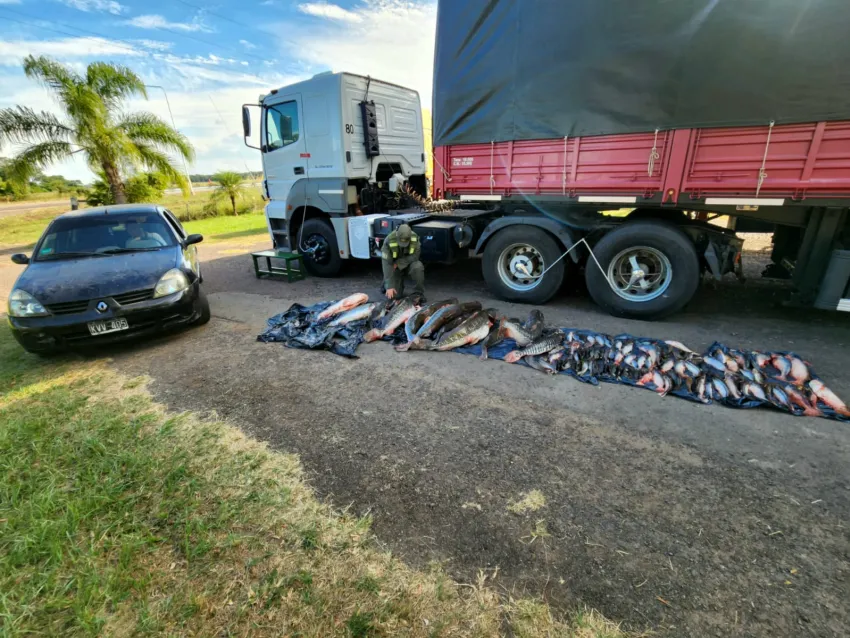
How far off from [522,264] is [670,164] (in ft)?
6.89

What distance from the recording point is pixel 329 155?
6.95 meters

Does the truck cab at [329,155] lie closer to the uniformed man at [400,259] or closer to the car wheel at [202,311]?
the uniformed man at [400,259]

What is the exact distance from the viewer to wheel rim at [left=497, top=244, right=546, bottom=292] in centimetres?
577

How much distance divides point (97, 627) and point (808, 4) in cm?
660

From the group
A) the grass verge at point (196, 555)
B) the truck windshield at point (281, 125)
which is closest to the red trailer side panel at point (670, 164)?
the truck windshield at point (281, 125)

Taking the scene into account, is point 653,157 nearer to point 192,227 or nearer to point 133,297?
point 133,297

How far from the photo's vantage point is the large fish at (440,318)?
15.2 feet

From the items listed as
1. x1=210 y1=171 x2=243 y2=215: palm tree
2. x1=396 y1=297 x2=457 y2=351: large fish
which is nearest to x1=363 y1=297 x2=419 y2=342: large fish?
x1=396 y1=297 x2=457 y2=351: large fish

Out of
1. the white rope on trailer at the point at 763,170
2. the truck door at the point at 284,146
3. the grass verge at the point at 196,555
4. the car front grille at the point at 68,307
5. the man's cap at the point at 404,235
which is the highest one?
the truck door at the point at 284,146

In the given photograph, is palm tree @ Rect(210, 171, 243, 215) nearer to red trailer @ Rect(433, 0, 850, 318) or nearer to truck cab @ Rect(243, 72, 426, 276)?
truck cab @ Rect(243, 72, 426, 276)

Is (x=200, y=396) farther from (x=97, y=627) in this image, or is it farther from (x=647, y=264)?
(x=647, y=264)

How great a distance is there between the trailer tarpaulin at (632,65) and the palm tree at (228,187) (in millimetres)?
18474

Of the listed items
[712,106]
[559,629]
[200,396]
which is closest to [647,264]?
[712,106]

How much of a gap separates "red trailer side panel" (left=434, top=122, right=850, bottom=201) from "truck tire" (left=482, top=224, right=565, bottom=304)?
1.93 feet
